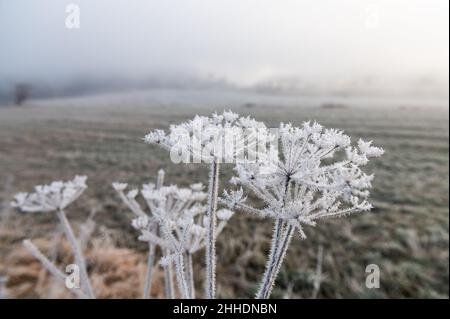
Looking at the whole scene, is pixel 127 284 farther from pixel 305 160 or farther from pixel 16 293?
pixel 305 160

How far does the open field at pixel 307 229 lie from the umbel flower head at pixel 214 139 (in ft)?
0.42

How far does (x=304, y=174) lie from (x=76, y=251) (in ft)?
3.39

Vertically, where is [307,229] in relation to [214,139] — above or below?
below

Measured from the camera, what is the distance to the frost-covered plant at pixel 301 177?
97cm

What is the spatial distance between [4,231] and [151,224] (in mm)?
5256

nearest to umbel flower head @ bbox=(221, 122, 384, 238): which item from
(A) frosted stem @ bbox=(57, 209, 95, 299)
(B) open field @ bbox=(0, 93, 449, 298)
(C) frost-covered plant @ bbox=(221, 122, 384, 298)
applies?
(C) frost-covered plant @ bbox=(221, 122, 384, 298)

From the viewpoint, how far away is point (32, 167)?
11.7 meters

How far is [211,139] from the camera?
1.08 metres

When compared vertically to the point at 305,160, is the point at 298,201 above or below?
below

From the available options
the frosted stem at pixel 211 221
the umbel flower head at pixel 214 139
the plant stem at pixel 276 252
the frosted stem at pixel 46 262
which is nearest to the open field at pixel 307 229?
the umbel flower head at pixel 214 139

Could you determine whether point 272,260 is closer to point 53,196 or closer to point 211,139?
point 211,139

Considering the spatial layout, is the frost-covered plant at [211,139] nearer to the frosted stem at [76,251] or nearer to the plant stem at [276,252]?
the plant stem at [276,252]

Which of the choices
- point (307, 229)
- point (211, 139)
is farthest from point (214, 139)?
point (307, 229)

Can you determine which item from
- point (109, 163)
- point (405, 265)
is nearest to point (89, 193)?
point (109, 163)
